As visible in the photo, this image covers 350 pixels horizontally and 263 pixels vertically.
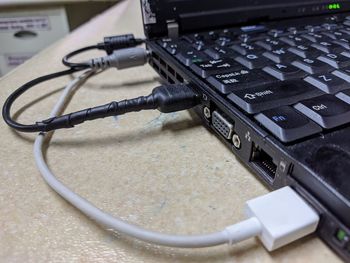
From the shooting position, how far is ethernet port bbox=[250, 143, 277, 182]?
283 mm

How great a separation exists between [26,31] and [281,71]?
1.16m

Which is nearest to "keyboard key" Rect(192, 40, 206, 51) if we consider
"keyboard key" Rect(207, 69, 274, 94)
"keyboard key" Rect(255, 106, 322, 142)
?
"keyboard key" Rect(207, 69, 274, 94)

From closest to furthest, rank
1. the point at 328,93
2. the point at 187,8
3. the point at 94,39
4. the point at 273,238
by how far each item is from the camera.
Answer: the point at 273,238 < the point at 328,93 < the point at 187,8 < the point at 94,39

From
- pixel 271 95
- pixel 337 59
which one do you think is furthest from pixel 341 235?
pixel 337 59

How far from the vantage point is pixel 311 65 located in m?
0.39

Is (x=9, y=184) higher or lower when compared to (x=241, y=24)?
lower

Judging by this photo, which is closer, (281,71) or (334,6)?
(281,71)

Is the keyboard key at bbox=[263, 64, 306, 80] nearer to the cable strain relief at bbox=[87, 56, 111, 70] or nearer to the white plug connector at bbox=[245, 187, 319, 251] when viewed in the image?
the white plug connector at bbox=[245, 187, 319, 251]

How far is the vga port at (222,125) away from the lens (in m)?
0.32

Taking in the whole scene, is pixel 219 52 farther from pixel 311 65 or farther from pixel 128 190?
pixel 128 190

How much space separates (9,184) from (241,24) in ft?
1.56

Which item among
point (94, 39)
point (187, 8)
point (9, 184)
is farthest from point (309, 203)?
point (94, 39)

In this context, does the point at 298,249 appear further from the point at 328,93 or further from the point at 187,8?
the point at 187,8

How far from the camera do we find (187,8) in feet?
1.73
